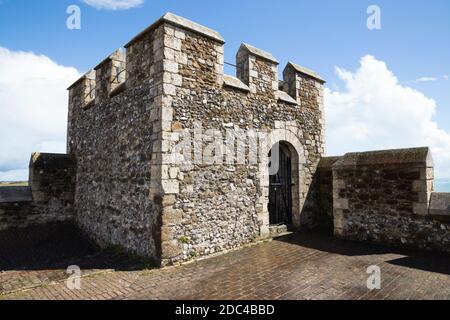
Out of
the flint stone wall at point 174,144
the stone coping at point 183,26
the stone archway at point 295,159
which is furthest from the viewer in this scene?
the stone archway at point 295,159

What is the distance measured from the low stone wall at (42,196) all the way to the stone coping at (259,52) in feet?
23.8

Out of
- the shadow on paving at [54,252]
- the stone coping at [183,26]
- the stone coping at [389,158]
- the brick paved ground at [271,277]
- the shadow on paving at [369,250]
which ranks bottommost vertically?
the shadow on paving at [54,252]

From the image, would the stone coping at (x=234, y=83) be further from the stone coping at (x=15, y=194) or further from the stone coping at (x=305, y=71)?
the stone coping at (x=15, y=194)

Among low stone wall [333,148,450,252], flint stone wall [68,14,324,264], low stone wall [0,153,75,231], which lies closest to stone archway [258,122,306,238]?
flint stone wall [68,14,324,264]

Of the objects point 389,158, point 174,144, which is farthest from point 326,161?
point 174,144

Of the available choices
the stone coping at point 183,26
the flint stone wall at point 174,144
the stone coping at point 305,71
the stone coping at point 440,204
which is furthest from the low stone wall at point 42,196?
the stone coping at point 440,204

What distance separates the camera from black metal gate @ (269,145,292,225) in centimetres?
915

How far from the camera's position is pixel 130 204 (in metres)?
6.88

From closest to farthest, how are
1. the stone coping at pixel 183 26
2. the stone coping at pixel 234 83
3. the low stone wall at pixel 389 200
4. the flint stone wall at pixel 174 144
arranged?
the flint stone wall at pixel 174 144 → the stone coping at pixel 183 26 → the low stone wall at pixel 389 200 → the stone coping at pixel 234 83

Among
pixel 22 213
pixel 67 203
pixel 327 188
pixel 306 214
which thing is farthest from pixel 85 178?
pixel 327 188

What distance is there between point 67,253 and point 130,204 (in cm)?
265

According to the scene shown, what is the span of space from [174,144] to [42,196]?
19.2 feet

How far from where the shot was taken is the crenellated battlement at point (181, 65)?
243 inches

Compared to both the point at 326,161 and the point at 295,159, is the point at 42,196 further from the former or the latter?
the point at 326,161
